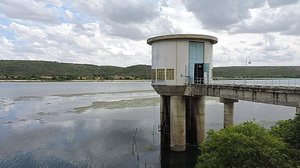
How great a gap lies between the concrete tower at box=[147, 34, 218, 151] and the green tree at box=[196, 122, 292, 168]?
43.7 feet

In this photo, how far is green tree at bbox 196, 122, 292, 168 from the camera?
13438 millimetres

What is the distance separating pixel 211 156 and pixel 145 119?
35082 millimetres

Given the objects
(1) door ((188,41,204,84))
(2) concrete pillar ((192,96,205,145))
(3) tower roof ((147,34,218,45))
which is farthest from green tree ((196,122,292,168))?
(2) concrete pillar ((192,96,205,145))

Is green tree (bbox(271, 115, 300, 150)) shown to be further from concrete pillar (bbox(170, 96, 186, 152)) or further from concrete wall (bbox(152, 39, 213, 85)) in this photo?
concrete wall (bbox(152, 39, 213, 85))

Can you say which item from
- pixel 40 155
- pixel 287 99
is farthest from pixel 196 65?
pixel 40 155

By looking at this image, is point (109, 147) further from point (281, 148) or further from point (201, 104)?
point (281, 148)

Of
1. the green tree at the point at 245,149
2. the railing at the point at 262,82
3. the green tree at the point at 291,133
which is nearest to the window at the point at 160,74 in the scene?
the railing at the point at 262,82

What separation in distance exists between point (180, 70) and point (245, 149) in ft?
51.8

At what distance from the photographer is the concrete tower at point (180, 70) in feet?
94.5

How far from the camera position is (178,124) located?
2897cm

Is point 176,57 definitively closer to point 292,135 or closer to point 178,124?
point 178,124

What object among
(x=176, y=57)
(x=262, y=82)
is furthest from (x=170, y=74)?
(x=262, y=82)

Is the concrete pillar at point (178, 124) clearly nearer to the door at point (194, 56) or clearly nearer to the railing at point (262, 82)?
the door at point (194, 56)

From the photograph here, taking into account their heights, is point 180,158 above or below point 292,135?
below
